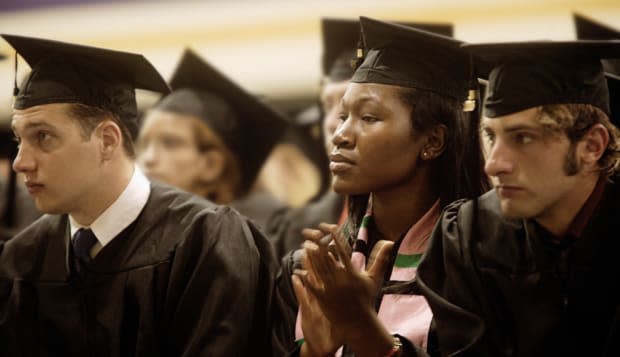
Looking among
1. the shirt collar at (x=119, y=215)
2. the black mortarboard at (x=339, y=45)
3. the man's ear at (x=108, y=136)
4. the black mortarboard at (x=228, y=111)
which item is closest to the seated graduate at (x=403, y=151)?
the shirt collar at (x=119, y=215)

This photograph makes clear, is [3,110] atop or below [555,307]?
below

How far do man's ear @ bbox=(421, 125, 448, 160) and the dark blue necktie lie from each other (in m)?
1.18

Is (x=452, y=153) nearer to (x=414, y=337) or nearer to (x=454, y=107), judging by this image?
(x=454, y=107)

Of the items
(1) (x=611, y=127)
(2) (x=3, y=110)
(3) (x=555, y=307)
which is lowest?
(2) (x=3, y=110)

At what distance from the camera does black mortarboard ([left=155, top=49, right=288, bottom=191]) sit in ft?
16.1

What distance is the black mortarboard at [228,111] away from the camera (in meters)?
4.90

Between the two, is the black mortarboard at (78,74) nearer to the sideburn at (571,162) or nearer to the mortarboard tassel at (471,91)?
the mortarboard tassel at (471,91)

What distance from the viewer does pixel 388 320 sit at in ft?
9.11

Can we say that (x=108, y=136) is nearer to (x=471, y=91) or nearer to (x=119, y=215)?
(x=119, y=215)

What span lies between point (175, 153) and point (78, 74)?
1.80m

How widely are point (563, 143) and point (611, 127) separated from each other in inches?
6.0

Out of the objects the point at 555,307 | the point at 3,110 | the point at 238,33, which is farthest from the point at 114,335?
the point at 3,110

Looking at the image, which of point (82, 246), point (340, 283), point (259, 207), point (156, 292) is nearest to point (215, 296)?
point (156, 292)

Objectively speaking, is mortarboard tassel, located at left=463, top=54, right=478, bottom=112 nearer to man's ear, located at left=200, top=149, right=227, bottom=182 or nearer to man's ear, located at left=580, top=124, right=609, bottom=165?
man's ear, located at left=580, top=124, right=609, bottom=165
